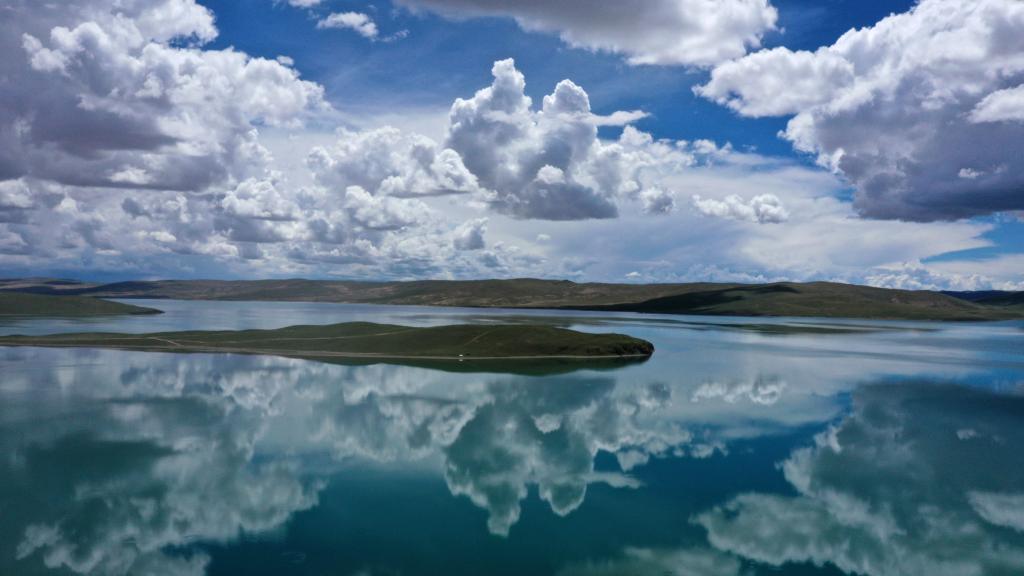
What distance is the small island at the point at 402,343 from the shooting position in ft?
346

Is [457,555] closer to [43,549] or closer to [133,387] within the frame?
[43,549]

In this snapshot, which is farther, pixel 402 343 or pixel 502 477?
pixel 402 343

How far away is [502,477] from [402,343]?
7348 cm

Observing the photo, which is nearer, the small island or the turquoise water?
the turquoise water

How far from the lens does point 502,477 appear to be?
4031 centimetres

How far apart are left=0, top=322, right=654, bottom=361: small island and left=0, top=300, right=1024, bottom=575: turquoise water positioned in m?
26.3

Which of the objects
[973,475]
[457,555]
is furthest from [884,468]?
[457,555]

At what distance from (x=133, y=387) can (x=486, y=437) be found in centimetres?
4372

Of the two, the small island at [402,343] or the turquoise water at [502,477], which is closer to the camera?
the turquoise water at [502,477]

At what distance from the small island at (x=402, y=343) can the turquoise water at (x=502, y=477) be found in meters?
26.3

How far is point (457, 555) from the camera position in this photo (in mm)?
28000

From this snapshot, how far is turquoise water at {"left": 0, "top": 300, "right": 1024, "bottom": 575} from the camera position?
2847 centimetres

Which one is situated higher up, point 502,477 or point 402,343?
point 402,343

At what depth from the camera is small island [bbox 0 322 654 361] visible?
346 feet
